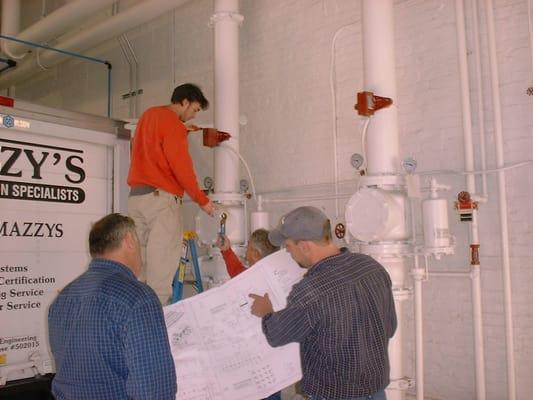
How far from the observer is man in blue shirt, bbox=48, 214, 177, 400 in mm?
1365

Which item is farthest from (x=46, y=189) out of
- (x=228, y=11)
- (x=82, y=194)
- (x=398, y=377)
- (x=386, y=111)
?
(x=398, y=377)

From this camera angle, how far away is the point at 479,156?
2707 millimetres

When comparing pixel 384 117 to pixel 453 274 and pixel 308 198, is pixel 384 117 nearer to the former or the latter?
pixel 453 274

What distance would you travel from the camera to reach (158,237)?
9.01 feet

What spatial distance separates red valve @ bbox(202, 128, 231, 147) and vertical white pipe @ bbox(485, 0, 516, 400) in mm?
1488

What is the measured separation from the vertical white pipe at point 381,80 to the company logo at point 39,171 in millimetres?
1569

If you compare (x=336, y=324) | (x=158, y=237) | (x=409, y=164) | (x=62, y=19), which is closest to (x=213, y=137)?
(x=158, y=237)

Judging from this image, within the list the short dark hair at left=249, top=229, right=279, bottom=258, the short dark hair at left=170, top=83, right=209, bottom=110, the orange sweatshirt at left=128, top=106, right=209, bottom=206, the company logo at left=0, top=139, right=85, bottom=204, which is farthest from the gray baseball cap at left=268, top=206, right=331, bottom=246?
the company logo at left=0, top=139, right=85, bottom=204

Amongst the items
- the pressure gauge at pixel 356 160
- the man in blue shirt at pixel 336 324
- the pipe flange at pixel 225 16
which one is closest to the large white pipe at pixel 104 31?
the pipe flange at pixel 225 16

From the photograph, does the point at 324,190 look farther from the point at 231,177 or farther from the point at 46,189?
the point at 46,189

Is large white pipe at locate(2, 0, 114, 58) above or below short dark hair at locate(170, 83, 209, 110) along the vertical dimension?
above

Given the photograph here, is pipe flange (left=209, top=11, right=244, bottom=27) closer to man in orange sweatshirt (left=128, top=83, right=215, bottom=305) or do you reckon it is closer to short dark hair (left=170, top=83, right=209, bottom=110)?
short dark hair (left=170, top=83, right=209, bottom=110)

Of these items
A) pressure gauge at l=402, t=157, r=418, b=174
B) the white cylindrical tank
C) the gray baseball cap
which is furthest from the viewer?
pressure gauge at l=402, t=157, r=418, b=174

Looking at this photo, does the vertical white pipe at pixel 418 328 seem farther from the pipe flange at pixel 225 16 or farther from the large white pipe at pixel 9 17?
the large white pipe at pixel 9 17
